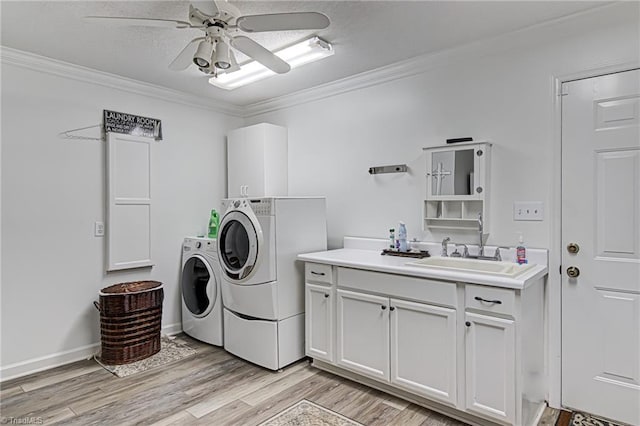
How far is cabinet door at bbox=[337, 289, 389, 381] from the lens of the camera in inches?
97.8

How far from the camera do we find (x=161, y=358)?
10.4 ft

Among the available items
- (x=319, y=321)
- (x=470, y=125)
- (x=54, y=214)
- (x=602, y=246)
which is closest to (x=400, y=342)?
(x=319, y=321)

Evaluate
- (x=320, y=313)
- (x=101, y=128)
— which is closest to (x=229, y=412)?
(x=320, y=313)

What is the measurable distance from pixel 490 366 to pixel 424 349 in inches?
15.0

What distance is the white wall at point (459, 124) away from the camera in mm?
2338

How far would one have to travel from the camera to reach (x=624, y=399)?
2.16 m

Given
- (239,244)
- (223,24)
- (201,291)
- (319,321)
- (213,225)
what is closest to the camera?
(223,24)

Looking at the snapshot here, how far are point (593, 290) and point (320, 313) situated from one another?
5.72 feet

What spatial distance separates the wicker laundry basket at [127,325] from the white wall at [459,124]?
1714 millimetres

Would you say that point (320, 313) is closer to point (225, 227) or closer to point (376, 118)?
point (225, 227)

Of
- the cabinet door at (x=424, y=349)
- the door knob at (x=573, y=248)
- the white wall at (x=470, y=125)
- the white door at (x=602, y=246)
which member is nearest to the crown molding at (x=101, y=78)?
the white wall at (x=470, y=125)

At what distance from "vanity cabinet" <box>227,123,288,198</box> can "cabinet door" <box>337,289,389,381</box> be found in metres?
1.58

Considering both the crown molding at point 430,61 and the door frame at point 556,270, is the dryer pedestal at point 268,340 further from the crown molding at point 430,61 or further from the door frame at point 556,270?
the crown molding at point 430,61

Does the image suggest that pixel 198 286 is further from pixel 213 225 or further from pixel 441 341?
pixel 441 341
